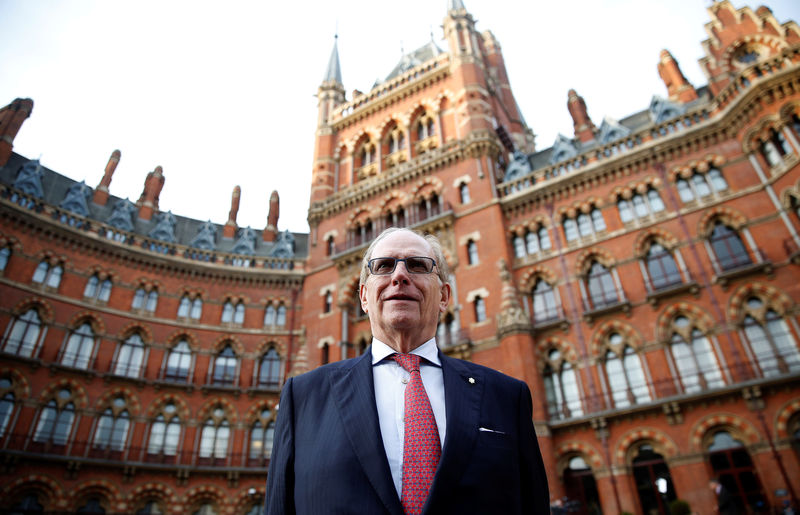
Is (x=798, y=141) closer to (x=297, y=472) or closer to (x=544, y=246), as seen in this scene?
(x=544, y=246)

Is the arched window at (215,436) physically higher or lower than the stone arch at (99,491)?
higher

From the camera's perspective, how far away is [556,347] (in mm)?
20359

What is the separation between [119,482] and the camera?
22.4 metres

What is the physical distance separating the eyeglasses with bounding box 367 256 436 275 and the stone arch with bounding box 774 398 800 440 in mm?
17703

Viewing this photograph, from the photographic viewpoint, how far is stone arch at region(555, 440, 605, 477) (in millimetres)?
17500

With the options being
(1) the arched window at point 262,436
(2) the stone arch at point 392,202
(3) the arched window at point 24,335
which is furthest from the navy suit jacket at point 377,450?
(3) the arched window at point 24,335

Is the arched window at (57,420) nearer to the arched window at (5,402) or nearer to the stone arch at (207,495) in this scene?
the arched window at (5,402)

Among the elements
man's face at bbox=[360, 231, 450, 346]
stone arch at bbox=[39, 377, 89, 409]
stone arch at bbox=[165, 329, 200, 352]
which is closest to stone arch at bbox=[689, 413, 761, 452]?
man's face at bbox=[360, 231, 450, 346]

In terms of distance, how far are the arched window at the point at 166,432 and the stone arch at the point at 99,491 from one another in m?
2.16

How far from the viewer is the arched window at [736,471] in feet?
49.3

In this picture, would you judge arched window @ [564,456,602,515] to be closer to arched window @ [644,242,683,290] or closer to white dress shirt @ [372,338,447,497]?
arched window @ [644,242,683,290]

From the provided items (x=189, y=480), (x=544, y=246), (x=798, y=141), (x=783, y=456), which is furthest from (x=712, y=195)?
(x=189, y=480)

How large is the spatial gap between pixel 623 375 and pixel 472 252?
8.65 metres

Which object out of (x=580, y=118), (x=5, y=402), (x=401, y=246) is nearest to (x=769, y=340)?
(x=580, y=118)
